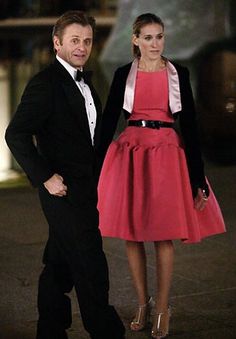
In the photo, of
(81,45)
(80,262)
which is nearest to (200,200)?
(80,262)

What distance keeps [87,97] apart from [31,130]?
14.4 inches

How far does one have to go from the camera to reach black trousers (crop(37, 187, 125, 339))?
Result: 19.1ft

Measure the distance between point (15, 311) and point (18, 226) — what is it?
2.73 metres

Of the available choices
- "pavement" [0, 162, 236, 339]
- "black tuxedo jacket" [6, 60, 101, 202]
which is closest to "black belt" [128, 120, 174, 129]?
"black tuxedo jacket" [6, 60, 101, 202]

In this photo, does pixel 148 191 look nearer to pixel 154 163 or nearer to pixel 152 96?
pixel 154 163

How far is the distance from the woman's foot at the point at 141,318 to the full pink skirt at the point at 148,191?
17.0 inches

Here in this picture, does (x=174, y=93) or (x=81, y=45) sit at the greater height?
(x=81, y=45)

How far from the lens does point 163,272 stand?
6.73 metres

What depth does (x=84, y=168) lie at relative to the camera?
585 centimetres

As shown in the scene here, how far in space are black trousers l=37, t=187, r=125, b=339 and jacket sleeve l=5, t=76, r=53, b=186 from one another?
0.48 feet

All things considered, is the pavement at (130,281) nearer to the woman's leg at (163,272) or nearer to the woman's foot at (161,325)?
the woman's foot at (161,325)

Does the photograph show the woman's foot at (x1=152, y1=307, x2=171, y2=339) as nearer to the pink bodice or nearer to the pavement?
the pavement

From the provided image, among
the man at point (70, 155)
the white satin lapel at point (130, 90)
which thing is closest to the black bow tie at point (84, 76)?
the man at point (70, 155)

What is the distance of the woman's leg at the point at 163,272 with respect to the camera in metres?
6.70
